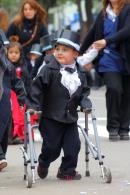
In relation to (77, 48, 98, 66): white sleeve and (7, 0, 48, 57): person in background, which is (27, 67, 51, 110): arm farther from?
(7, 0, 48, 57): person in background

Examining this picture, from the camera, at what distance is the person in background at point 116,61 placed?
38.6 feet

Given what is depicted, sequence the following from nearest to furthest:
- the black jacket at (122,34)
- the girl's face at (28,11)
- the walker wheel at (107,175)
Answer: the walker wheel at (107,175) → the black jacket at (122,34) → the girl's face at (28,11)

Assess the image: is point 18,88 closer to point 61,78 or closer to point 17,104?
point 61,78

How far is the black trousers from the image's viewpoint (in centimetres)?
834

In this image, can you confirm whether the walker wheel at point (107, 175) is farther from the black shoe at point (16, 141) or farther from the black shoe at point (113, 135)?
the black shoe at point (16, 141)

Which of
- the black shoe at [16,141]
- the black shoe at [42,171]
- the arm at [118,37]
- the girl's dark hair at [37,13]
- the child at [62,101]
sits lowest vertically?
the black shoe at [16,141]

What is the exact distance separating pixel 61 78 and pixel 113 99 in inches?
142

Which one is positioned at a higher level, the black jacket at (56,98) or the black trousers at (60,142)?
the black jacket at (56,98)

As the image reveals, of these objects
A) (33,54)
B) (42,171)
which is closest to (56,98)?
(42,171)

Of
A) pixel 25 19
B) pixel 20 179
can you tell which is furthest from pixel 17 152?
pixel 25 19

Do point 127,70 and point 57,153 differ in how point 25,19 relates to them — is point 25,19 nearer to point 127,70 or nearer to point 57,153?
point 127,70

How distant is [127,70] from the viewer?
1173cm

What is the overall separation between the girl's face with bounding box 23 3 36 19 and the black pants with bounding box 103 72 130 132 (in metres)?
3.04

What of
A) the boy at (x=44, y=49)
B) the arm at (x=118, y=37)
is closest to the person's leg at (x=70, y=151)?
the arm at (x=118, y=37)
